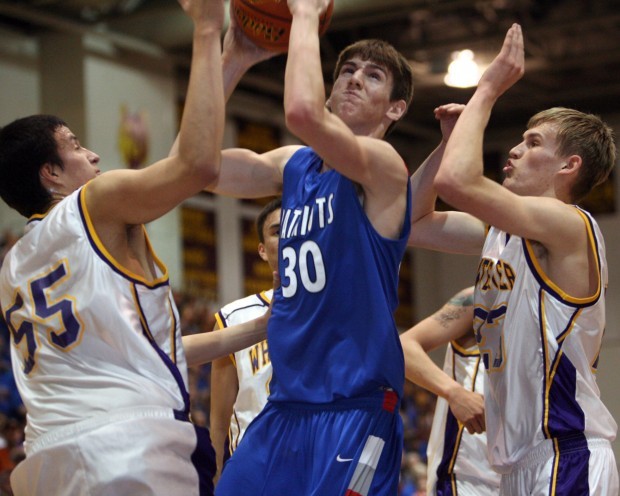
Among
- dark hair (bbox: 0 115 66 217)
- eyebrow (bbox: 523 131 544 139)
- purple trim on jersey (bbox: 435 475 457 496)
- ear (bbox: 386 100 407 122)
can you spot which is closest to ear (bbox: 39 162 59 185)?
dark hair (bbox: 0 115 66 217)

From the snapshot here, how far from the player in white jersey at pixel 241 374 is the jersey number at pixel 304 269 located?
1562 millimetres

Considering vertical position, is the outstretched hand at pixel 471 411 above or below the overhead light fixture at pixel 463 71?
below

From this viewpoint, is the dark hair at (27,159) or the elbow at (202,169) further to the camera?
the dark hair at (27,159)

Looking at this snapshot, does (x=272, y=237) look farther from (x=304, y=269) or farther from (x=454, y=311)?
(x=304, y=269)

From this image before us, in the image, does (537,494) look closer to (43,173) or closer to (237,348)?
(237,348)

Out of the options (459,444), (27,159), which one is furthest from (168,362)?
(459,444)

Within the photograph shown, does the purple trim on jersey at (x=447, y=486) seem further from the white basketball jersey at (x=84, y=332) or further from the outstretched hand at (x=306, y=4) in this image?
the outstretched hand at (x=306, y=4)

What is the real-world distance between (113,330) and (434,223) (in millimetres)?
1870

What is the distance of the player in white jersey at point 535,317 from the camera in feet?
Result: 12.3

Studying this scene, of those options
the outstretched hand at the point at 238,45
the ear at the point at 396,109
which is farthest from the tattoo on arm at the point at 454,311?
the outstretched hand at the point at 238,45

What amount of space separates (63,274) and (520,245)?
1.77m

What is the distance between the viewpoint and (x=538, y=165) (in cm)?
416

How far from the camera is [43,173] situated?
12.0ft

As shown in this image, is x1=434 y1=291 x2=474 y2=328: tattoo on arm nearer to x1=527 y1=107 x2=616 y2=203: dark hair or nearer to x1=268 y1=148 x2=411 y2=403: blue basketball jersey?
x1=527 y1=107 x2=616 y2=203: dark hair
